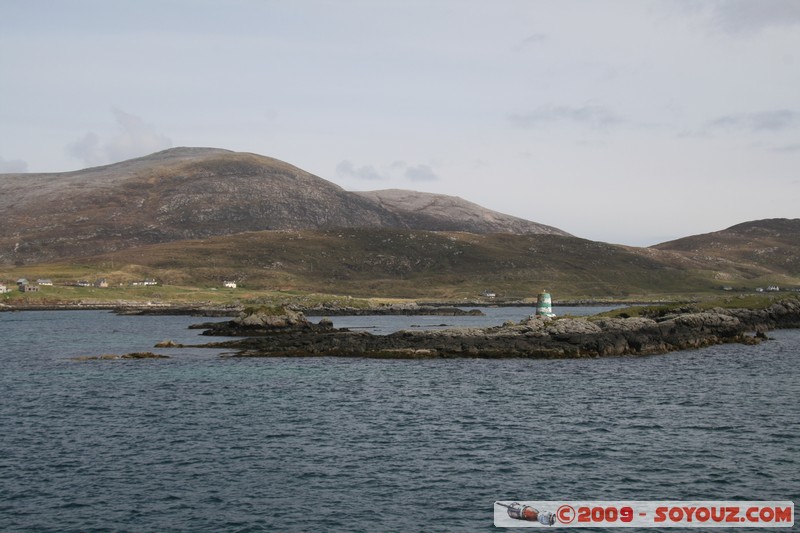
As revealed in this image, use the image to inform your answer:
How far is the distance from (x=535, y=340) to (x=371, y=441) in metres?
46.5

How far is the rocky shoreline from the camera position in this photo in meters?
83.0

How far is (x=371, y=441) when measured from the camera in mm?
42375

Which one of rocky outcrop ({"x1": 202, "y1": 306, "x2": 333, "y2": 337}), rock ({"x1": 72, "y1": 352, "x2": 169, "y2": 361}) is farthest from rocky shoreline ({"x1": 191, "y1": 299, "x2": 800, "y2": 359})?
rock ({"x1": 72, "y1": 352, "x2": 169, "y2": 361})

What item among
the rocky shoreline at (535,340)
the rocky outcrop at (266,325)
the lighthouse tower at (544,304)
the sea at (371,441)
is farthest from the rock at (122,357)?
the lighthouse tower at (544,304)

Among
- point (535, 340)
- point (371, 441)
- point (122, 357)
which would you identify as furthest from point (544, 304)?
point (371, 441)

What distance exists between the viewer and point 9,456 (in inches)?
1523

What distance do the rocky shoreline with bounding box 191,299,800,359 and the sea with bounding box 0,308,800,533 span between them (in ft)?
24.4

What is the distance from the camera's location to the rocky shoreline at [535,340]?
3268 inches

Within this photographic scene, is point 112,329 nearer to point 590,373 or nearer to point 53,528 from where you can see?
point 590,373

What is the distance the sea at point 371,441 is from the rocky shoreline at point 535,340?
24.4 feet

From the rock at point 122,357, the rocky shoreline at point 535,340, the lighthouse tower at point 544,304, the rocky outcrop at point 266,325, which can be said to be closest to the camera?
the rock at point 122,357

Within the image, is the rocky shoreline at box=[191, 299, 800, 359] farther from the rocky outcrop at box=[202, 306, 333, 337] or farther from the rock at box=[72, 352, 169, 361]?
the rock at box=[72, 352, 169, 361]

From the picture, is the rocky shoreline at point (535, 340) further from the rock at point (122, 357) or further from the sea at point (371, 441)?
the rock at point (122, 357)

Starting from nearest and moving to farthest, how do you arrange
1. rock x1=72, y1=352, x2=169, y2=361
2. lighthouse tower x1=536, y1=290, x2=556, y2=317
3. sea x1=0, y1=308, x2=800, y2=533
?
sea x1=0, y1=308, x2=800, y2=533
rock x1=72, y1=352, x2=169, y2=361
lighthouse tower x1=536, y1=290, x2=556, y2=317
